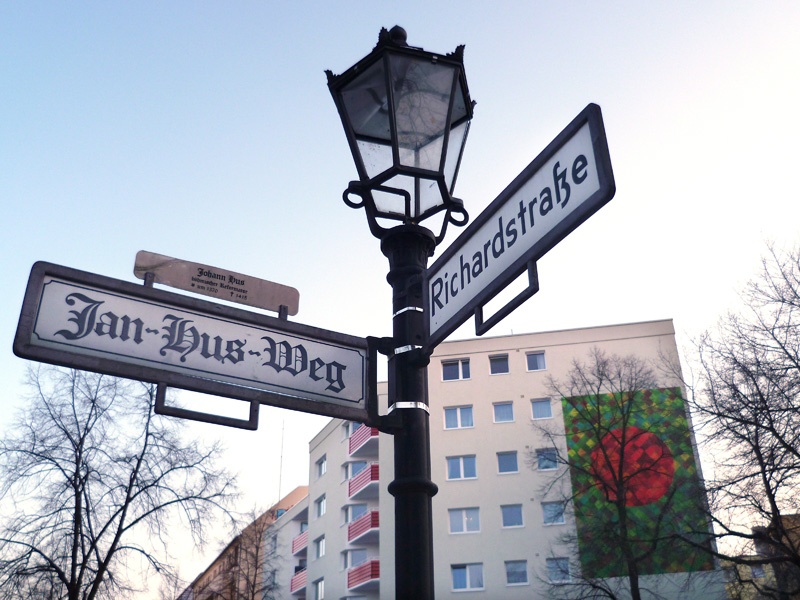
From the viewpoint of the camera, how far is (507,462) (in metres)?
40.7

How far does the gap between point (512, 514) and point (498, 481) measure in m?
1.73

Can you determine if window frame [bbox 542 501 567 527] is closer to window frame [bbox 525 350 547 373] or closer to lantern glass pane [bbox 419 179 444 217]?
window frame [bbox 525 350 547 373]

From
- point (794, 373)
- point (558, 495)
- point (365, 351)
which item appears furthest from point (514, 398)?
point (365, 351)

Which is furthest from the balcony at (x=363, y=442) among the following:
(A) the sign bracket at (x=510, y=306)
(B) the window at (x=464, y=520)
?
(A) the sign bracket at (x=510, y=306)

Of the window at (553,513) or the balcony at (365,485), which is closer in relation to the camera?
the window at (553,513)

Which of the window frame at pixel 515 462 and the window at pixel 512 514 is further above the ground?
the window frame at pixel 515 462

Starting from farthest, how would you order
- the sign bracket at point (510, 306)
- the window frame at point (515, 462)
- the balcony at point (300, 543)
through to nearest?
the balcony at point (300, 543)
the window frame at point (515, 462)
the sign bracket at point (510, 306)

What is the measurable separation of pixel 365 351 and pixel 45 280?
1.40 m

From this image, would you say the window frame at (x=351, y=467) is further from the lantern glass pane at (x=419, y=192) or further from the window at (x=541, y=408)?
the lantern glass pane at (x=419, y=192)

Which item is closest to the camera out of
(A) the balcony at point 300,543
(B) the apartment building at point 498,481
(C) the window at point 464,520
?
(B) the apartment building at point 498,481

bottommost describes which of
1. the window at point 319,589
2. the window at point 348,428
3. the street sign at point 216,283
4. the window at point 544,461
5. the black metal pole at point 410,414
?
the black metal pole at point 410,414

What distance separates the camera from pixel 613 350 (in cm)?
4241

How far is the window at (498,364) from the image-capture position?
1702 inches

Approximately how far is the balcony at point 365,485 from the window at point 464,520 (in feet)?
17.4
